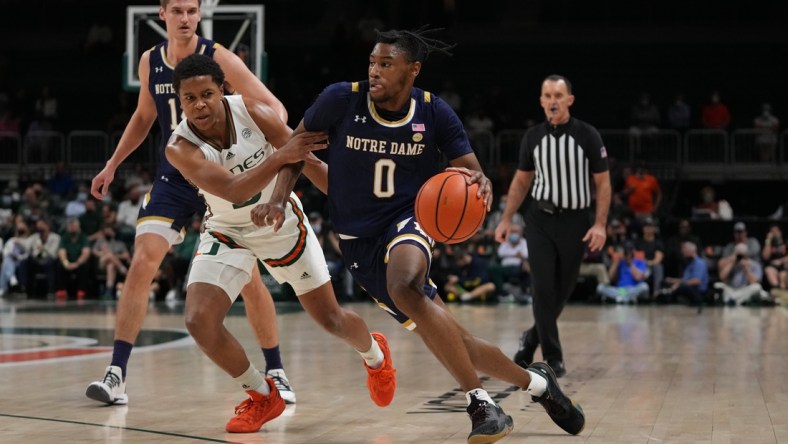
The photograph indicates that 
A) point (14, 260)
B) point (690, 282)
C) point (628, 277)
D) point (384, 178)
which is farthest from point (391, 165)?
point (14, 260)

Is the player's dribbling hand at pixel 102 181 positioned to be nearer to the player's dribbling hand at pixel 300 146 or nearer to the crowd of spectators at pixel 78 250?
the player's dribbling hand at pixel 300 146

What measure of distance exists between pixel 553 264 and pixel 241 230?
2645 mm

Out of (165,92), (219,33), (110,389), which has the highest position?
(219,33)

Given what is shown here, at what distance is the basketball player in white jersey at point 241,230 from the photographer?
525cm

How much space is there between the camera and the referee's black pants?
7543 millimetres

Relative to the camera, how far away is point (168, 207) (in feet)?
20.9

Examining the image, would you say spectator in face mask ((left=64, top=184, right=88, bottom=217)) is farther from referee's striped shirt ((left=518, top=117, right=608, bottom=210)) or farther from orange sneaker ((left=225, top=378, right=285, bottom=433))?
orange sneaker ((left=225, top=378, right=285, bottom=433))

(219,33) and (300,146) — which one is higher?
(219,33)

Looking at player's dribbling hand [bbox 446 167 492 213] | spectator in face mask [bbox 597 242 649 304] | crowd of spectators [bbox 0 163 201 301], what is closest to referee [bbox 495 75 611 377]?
player's dribbling hand [bbox 446 167 492 213]

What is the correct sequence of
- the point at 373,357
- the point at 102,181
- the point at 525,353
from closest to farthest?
the point at 373,357 → the point at 102,181 → the point at 525,353

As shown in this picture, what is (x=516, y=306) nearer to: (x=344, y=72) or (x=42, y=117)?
(x=344, y=72)

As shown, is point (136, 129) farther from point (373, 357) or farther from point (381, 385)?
point (381, 385)

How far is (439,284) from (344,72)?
6714 millimetres

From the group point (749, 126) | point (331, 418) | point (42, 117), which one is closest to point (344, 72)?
point (42, 117)
